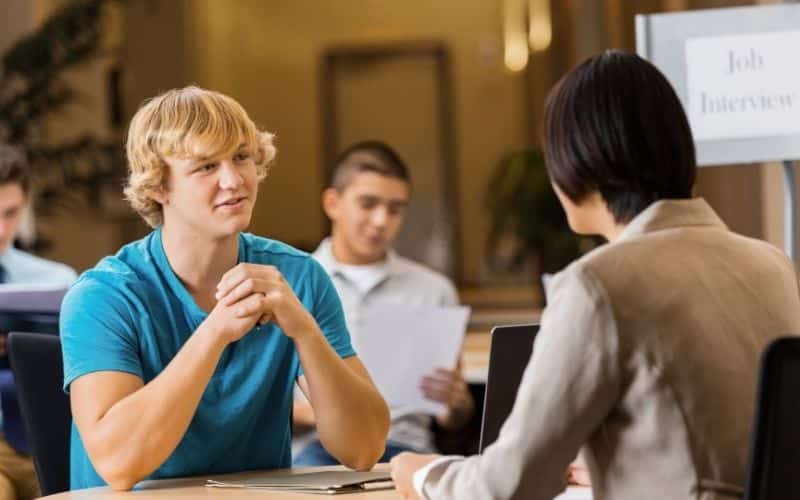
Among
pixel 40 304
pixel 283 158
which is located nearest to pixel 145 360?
pixel 40 304

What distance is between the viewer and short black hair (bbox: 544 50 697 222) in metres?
1.70

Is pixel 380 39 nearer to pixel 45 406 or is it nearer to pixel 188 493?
pixel 45 406

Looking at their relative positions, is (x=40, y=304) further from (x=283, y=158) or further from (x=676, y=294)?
(x=283, y=158)

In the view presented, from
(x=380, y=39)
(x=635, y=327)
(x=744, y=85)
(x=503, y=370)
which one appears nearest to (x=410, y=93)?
(x=380, y=39)

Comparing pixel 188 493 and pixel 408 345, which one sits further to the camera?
pixel 408 345

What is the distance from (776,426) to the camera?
5.24 ft

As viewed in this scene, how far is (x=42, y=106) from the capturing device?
7309 millimetres

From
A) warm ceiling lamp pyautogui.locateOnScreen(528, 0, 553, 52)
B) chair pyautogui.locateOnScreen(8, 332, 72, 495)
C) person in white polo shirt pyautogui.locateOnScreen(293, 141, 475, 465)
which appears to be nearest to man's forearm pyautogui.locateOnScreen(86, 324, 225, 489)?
chair pyautogui.locateOnScreen(8, 332, 72, 495)

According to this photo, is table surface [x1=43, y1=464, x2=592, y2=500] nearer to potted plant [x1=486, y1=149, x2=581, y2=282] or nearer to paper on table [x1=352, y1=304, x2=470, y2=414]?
paper on table [x1=352, y1=304, x2=470, y2=414]

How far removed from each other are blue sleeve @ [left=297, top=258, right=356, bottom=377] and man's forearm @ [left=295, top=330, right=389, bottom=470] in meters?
0.11

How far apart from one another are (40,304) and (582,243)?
165 inches

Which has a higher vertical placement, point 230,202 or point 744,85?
point 744,85

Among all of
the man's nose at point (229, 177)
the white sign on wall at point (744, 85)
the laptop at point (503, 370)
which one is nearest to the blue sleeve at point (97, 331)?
the man's nose at point (229, 177)

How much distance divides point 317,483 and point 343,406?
0.21 metres
